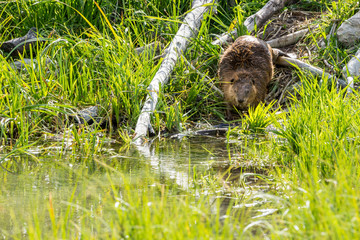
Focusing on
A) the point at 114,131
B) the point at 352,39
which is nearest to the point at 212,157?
the point at 114,131

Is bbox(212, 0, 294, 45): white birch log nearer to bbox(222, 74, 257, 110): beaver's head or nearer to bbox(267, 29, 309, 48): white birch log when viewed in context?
bbox(267, 29, 309, 48): white birch log

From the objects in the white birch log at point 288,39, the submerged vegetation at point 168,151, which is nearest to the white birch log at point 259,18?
the submerged vegetation at point 168,151

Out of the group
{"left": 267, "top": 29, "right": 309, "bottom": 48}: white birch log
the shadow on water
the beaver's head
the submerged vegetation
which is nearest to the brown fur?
the beaver's head

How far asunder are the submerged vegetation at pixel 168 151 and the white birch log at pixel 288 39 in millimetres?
92

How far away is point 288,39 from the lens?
219 inches

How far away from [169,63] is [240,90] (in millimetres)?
771

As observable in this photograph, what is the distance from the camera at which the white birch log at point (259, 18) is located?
543 centimetres

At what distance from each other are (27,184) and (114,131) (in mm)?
1578

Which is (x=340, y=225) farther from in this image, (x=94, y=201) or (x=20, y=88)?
(x=20, y=88)

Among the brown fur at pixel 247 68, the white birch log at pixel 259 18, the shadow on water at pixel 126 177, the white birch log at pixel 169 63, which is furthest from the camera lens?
the white birch log at pixel 259 18

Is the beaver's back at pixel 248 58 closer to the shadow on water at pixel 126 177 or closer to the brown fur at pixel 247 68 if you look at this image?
the brown fur at pixel 247 68

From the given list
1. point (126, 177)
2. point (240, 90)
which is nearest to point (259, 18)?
point (240, 90)

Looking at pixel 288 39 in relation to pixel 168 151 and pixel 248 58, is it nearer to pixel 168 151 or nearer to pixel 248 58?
pixel 248 58

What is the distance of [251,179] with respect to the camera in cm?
281
